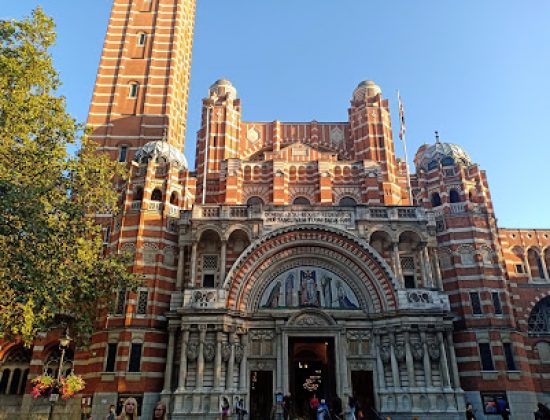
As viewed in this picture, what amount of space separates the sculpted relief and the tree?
27.4 feet

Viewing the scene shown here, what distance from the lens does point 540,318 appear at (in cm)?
3209

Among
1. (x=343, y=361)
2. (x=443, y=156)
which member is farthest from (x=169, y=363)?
(x=443, y=156)

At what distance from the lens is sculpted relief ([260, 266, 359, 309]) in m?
25.6

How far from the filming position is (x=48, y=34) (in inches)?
856

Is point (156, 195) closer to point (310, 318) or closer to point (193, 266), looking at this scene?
point (193, 266)

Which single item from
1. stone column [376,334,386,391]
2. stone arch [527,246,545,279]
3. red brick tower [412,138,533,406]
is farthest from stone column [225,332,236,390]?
stone arch [527,246,545,279]

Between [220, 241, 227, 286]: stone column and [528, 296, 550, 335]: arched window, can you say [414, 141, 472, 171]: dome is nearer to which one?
[528, 296, 550, 335]: arched window

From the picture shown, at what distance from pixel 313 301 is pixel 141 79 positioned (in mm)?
26512

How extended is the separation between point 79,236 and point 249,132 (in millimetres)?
21867

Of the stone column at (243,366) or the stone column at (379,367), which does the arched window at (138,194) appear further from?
the stone column at (379,367)

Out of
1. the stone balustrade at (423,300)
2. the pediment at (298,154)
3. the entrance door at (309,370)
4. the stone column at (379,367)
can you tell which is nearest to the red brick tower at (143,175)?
the entrance door at (309,370)

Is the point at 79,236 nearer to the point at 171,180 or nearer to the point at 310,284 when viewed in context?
the point at 171,180

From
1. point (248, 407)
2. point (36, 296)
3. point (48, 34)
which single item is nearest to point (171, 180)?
point (48, 34)

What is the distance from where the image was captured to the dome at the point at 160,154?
102 feet
